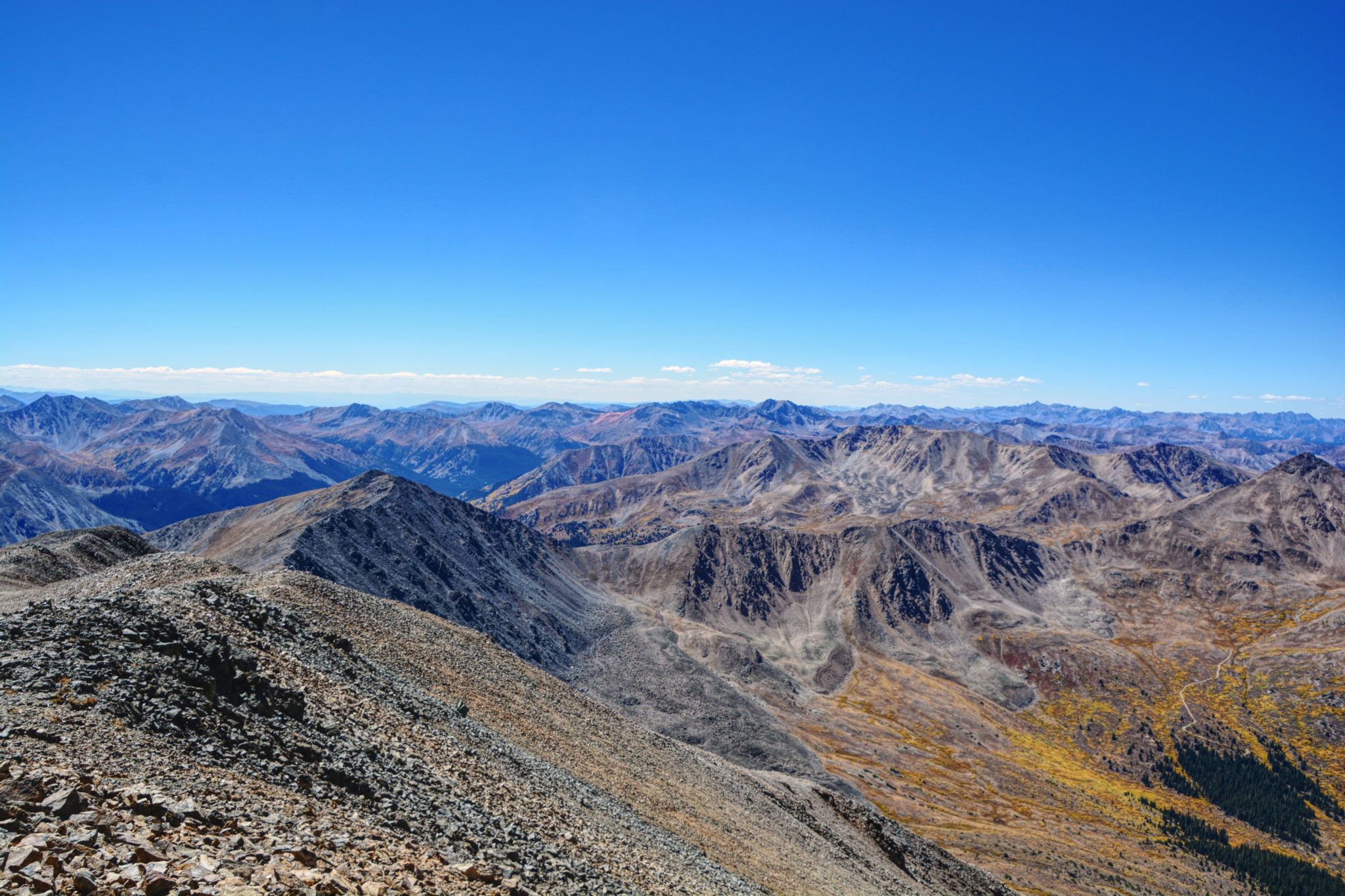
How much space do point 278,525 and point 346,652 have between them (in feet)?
448

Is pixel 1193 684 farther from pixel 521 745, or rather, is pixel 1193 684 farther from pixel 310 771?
pixel 310 771

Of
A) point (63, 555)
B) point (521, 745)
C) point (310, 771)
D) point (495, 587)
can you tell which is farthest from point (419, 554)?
point (310, 771)

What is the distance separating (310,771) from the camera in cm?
2031

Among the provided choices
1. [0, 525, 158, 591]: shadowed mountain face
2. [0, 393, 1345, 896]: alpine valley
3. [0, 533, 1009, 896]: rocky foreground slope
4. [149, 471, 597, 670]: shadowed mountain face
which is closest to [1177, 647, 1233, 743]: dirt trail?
[0, 393, 1345, 896]: alpine valley

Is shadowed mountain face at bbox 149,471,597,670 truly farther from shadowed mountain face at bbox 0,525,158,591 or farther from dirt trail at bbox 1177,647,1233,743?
dirt trail at bbox 1177,647,1233,743

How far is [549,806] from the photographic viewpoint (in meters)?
28.7

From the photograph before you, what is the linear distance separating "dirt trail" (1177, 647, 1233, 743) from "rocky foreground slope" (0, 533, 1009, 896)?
549ft

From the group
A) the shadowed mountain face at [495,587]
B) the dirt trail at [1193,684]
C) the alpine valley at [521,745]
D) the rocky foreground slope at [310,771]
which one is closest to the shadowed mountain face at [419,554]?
the shadowed mountain face at [495,587]

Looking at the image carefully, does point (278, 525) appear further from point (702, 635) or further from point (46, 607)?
point (46, 607)

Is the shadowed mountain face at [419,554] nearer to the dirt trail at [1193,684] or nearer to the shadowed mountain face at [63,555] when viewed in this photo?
the shadowed mountain face at [63,555]

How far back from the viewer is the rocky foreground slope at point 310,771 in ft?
41.5

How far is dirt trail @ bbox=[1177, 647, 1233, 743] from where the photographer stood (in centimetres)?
16312

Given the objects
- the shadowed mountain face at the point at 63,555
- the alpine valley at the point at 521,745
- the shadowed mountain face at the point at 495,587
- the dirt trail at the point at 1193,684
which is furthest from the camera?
the dirt trail at the point at 1193,684

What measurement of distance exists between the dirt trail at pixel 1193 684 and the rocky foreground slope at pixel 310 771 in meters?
167
